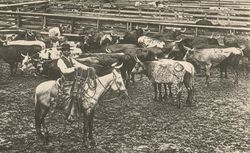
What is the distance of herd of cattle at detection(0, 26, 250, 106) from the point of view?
39.0 ft

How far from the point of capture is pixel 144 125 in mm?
10289

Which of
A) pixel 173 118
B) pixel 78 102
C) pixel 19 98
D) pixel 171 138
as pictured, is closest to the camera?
pixel 78 102

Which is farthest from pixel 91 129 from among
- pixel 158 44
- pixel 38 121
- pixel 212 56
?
pixel 158 44

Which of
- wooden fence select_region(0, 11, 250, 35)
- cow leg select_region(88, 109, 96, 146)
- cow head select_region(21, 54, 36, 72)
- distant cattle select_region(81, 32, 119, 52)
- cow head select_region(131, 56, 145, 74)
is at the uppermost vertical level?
wooden fence select_region(0, 11, 250, 35)

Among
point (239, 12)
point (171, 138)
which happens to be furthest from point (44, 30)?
point (171, 138)

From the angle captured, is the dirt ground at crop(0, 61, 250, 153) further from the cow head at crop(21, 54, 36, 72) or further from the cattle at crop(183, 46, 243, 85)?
the cattle at crop(183, 46, 243, 85)

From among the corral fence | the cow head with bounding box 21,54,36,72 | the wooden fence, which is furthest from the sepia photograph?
the corral fence

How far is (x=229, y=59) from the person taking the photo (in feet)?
46.6

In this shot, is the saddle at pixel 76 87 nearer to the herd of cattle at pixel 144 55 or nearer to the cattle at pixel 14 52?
the herd of cattle at pixel 144 55

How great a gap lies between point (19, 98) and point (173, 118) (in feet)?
16.7

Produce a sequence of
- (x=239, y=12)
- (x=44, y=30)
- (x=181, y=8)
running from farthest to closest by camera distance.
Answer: (x=181, y=8) → (x=239, y=12) → (x=44, y=30)

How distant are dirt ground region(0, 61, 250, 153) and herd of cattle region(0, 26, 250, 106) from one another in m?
0.77

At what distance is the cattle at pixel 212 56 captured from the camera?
45.1ft

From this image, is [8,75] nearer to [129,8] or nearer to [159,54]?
[159,54]
